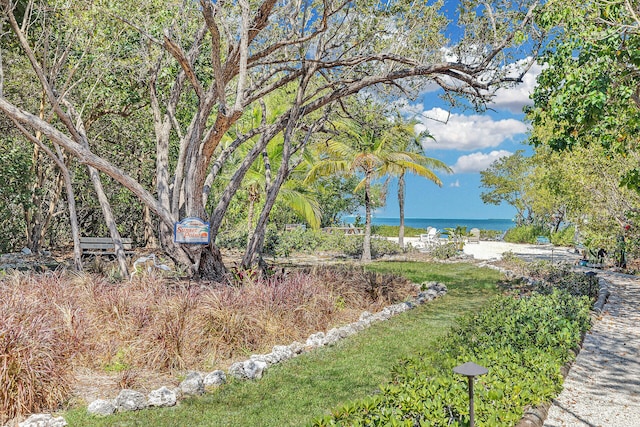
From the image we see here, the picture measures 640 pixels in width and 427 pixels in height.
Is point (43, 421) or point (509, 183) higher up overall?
point (509, 183)

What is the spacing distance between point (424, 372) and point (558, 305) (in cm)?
355

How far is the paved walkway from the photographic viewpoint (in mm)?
4027

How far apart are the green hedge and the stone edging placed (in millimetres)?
1569

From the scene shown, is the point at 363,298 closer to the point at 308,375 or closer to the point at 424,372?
the point at 308,375

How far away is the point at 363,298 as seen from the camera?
28.0 feet

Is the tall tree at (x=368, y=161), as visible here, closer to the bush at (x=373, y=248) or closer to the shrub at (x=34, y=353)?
the bush at (x=373, y=248)

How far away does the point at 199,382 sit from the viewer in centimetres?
438

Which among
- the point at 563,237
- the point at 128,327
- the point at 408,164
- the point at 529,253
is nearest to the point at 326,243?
the point at 408,164

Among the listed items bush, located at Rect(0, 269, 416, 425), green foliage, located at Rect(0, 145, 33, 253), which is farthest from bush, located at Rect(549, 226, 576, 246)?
green foliage, located at Rect(0, 145, 33, 253)

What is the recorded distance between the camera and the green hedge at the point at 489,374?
9.96ft

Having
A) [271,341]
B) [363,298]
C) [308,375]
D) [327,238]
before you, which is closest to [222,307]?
[271,341]

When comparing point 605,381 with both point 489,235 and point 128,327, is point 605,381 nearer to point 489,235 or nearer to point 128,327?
point 128,327

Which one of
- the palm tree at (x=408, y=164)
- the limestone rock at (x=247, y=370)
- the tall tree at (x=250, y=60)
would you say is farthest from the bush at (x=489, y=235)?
the limestone rock at (x=247, y=370)

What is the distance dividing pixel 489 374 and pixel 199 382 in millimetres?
2605
